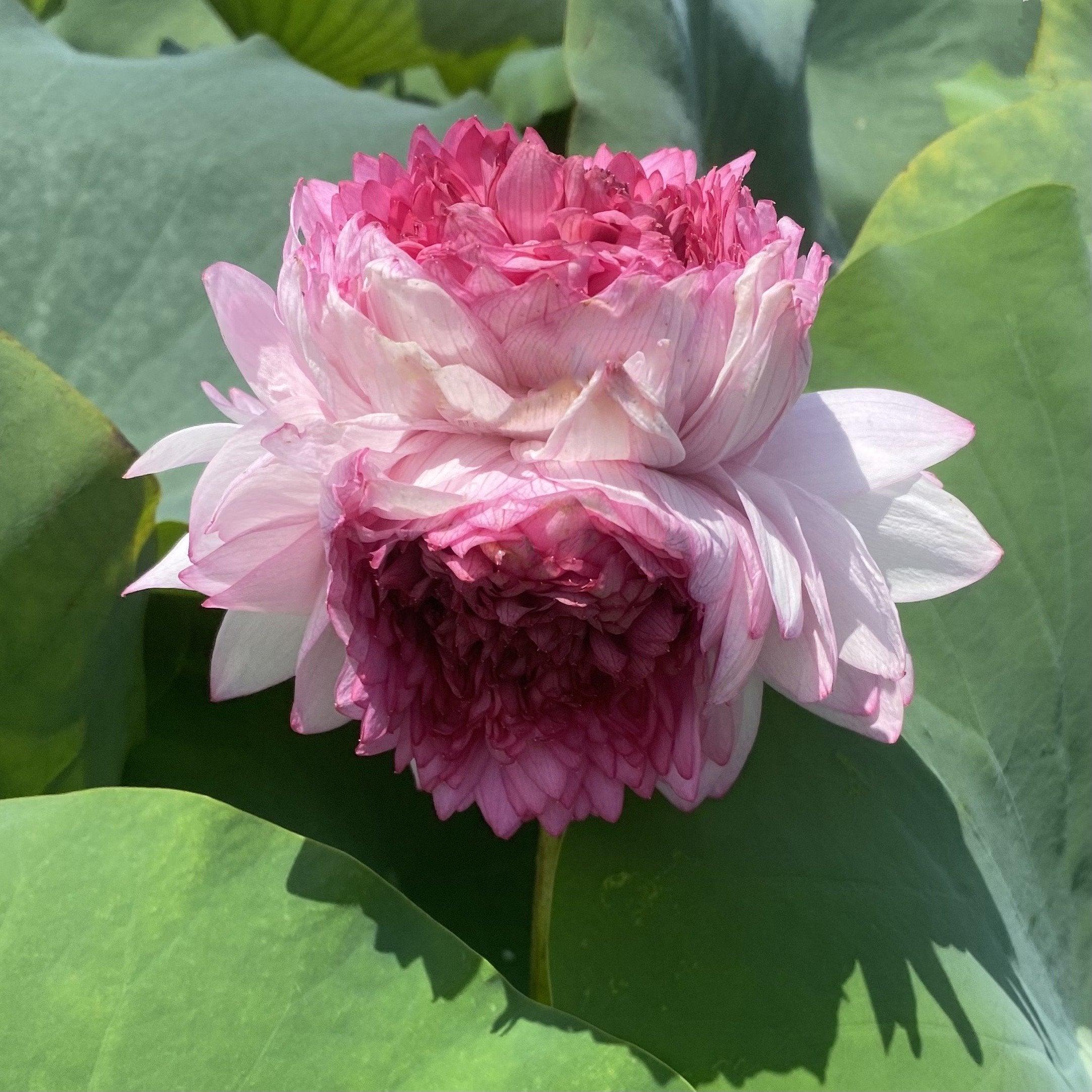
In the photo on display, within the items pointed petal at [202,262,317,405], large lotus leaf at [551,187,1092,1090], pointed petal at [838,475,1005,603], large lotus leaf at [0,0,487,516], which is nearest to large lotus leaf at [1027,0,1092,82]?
large lotus leaf at [551,187,1092,1090]

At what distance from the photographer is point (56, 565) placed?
19.8 inches

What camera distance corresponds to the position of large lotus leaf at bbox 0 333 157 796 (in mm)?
493

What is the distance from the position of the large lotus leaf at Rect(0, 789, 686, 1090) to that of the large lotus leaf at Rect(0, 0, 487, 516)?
0.29 metres

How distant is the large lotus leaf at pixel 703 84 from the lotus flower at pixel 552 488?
9.6 inches

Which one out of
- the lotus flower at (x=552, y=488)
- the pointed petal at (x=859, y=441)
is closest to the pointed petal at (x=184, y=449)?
the lotus flower at (x=552, y=488)

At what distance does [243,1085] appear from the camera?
0.39 meters

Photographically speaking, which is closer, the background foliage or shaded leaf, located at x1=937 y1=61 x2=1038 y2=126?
the background foliage

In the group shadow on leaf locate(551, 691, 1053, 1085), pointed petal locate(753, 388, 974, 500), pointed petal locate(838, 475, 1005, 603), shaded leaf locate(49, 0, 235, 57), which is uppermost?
shaded leaf locate(49, 0, 235, 57)

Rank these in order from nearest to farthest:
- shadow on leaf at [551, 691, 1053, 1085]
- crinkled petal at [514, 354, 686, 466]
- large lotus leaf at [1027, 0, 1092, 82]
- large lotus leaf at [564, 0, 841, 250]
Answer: crinkled petal at [514, 354, 686, 466] → shadow on leaf at [551, 691, 1053, 1085] → large lotus leaf at [564, 0, 841, 250] → large lotus leaf at [1027, 0, 1092, 82]

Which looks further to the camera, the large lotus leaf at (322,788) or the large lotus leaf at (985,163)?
the large lotus leaf at (985,163)

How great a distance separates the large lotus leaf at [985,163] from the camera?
70 cm

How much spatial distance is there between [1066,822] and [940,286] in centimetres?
28

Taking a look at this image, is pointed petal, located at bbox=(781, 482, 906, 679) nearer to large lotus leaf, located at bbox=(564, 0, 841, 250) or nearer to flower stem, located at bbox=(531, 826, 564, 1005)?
flower stem, located at bbox=(531, 826, 564, 1005)

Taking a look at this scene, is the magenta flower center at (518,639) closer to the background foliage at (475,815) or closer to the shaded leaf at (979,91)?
the background foliage at (475,815)
